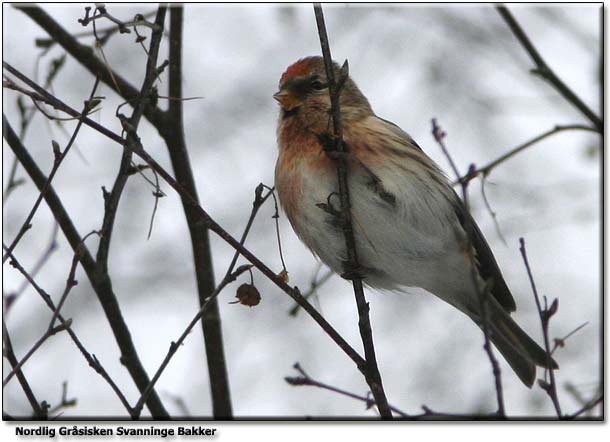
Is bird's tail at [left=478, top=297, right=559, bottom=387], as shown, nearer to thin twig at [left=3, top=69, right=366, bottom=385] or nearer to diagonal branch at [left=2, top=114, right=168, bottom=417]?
thin twig at [left=3, top=69, right=366, bottom=385]

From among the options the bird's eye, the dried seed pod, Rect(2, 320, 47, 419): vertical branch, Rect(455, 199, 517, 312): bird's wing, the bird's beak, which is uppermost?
the bird's eye

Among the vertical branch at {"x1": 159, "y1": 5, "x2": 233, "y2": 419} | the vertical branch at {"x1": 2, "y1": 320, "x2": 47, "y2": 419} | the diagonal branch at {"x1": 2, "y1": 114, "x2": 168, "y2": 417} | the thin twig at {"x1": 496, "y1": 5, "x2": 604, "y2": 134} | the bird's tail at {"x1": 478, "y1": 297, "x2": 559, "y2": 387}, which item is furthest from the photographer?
the bird's tail at {"x1": 478, "y1": 297, "x2": 559, "y2": 387}

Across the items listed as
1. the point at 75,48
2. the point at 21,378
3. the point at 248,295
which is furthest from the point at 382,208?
the point at 21,378

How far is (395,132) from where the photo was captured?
5512 mm

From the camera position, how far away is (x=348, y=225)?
4.00m

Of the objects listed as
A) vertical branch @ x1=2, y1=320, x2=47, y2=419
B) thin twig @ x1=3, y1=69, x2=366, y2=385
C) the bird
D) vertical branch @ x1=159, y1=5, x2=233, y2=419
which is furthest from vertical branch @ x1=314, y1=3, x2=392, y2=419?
vertical branch @ x1=2, y1=320, x2=47, y2=419

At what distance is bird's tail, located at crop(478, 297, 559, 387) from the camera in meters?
5.48

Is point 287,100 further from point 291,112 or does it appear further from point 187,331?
point 187,331

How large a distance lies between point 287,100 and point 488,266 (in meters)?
1.68

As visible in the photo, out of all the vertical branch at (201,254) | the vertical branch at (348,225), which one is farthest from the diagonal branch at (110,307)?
the vertical branch at (348,225)

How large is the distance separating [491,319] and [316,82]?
194 cm

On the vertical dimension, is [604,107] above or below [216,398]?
above

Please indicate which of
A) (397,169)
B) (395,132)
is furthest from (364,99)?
(397,169)

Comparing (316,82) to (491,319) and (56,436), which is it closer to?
(491,319)
